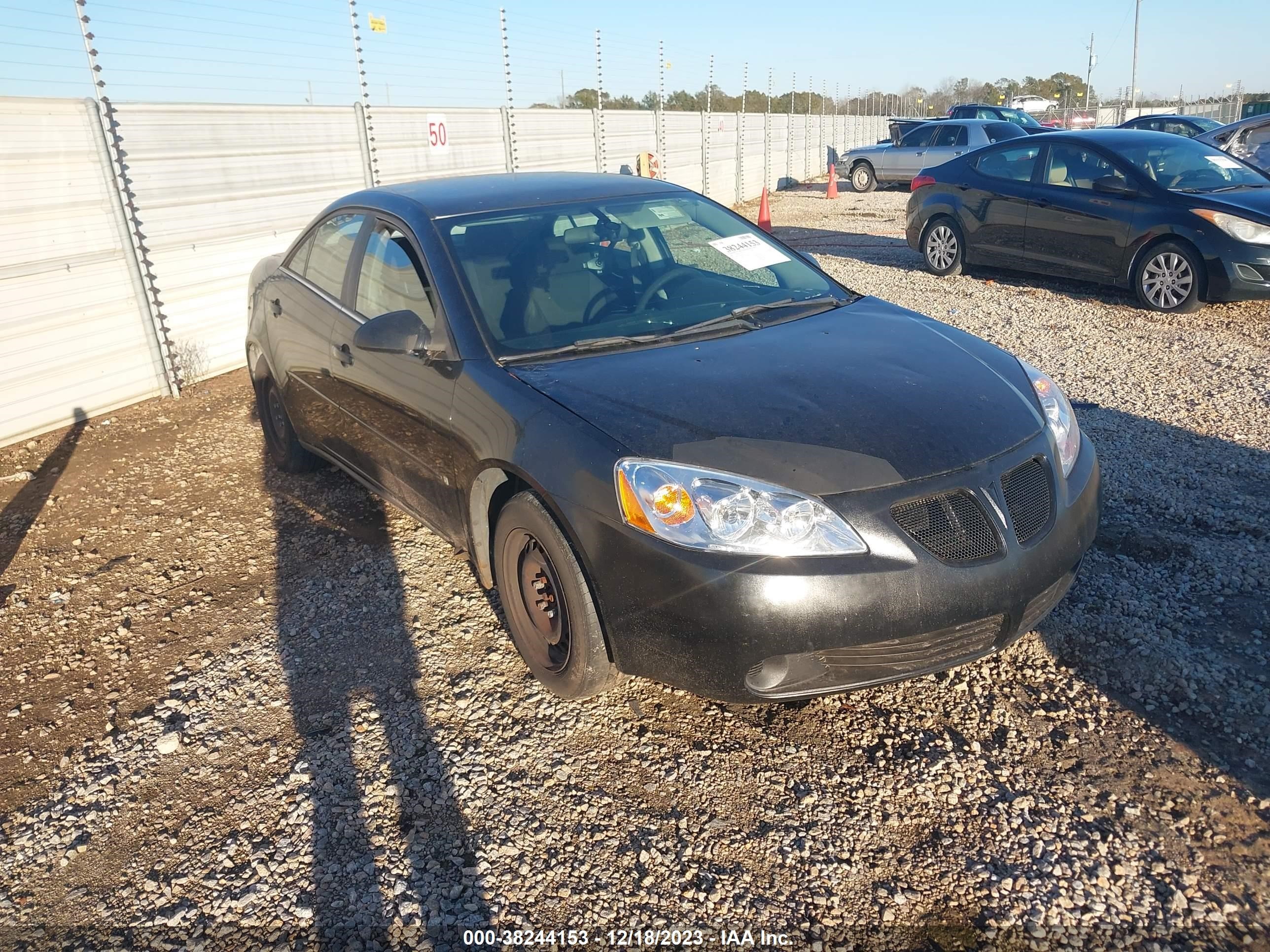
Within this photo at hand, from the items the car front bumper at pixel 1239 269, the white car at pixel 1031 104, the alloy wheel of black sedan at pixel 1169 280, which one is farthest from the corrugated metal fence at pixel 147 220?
the white car at pixel 1031 104

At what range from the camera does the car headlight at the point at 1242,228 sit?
763 centimetres

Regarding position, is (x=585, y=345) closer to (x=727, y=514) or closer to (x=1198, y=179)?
(x=727, y=514)

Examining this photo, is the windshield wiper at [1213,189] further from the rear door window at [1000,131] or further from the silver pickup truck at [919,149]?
the rear door window at [1000,131]

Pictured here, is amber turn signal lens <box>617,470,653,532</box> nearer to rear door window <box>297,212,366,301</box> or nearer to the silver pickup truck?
rear door window <box>297,212,366,301</box>

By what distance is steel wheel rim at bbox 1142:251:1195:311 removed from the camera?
26.5 feet

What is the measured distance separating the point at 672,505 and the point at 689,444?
20cm

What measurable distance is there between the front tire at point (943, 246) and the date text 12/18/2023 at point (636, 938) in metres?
9.30

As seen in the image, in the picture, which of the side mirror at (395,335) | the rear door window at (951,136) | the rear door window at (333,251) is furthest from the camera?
the rear door window at (951,136)

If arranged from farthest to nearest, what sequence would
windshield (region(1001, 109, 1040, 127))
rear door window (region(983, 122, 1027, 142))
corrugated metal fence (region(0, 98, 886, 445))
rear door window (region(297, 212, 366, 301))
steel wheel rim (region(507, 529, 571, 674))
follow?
windshield (region(1001, 109, 1040, 127)) → rear door window (region(983, 122, 1027, 142)) → corrugated metal fence (region(0, 98, 886, 445)) → rear door window (region(297, 212, 366, 301)) → steel wheel rim (region(507, 529, 571, 674))

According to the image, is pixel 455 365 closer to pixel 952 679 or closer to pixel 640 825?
pixel 640 825

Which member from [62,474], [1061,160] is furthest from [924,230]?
[62,474]

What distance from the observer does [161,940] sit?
2.33m

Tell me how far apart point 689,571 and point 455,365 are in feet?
4.28

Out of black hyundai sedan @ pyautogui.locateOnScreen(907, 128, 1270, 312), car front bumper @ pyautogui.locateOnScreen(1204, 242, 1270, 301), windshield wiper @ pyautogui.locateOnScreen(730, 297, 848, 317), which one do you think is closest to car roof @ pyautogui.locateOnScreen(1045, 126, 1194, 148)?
black hyundai sedan @ pyautogui.locateOnScreen(907, 128, 1270, 312)
